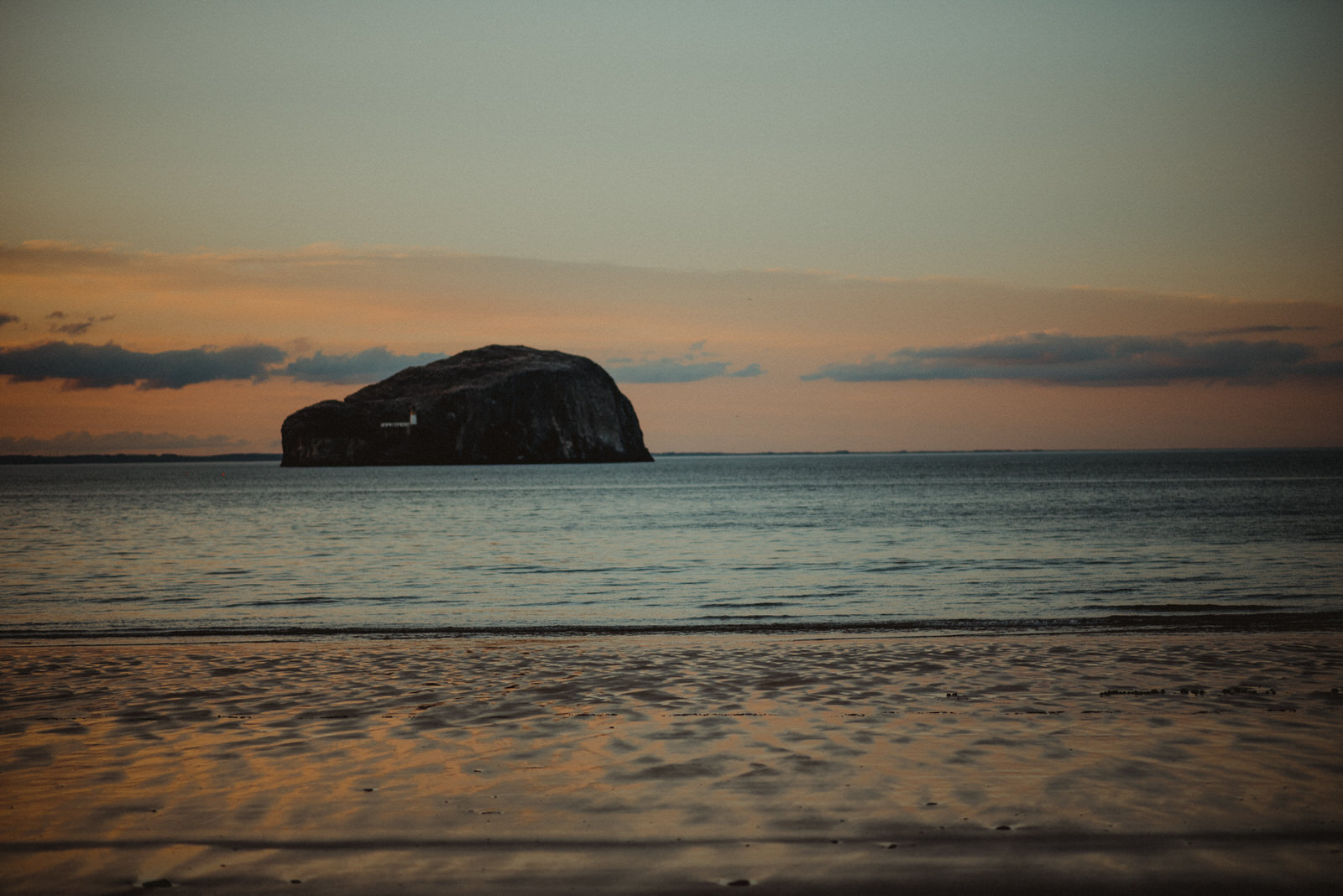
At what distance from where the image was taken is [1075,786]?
7.46 m

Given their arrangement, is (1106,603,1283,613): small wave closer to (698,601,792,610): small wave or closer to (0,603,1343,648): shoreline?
(0,603,1343,648): shoreline

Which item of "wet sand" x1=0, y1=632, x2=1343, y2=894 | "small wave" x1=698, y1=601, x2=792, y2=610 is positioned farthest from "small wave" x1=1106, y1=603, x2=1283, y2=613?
"small wave" x1=698, y1=601, x2=792, y2=610

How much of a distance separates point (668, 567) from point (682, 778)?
24.7 metres

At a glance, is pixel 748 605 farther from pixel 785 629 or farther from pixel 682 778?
pixel 682 778

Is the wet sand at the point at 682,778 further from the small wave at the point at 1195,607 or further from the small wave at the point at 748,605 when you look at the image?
the small wave at the point at 748,605

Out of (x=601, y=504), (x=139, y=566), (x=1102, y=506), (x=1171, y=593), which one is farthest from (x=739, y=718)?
(x=601, y=504)

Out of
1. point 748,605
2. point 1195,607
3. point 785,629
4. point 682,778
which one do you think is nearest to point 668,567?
point 748,605

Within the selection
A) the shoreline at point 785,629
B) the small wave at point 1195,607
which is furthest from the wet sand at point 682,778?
the small wave at point 1195,607

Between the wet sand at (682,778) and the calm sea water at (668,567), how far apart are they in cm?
751

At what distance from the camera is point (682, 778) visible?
25.5 feet

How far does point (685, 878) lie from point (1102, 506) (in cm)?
6871

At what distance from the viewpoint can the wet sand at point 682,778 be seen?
19.3 ft

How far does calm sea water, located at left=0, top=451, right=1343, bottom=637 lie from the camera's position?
21.4 meters

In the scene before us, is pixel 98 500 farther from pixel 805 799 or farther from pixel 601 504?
pixel 805 799
